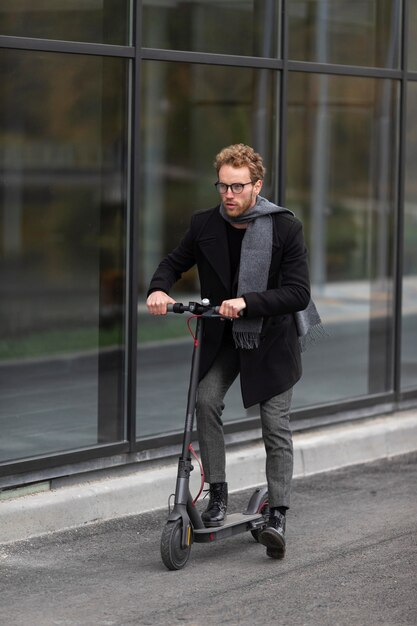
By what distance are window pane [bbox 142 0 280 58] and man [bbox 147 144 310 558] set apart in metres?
1.84

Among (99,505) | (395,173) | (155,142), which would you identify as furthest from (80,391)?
(395,173)

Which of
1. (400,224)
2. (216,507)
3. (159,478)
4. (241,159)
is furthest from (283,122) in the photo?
(216,507)

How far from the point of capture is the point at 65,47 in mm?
7430

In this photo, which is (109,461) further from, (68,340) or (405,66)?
(405,66)

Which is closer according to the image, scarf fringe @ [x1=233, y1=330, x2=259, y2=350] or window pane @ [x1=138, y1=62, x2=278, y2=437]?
scarf fringe @ [x1=233, y1=330, x2=259, y2=350]

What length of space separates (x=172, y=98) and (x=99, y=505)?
2614 millimetres

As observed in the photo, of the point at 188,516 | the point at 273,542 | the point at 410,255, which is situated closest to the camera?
the point at 188,516

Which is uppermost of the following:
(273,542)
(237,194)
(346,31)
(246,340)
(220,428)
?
(346,31)

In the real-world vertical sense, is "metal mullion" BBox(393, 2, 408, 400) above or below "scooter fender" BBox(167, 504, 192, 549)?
above

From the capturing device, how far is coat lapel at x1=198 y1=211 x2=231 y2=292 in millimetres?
6539

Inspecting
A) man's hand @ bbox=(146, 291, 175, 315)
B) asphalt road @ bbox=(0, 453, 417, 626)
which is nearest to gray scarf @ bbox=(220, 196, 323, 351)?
man's hand @ bbox=(146, 291, 175, 315)

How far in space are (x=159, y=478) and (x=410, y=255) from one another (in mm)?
3349

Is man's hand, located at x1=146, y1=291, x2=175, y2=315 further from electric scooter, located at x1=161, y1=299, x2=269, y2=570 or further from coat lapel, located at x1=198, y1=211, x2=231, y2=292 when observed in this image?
coat lapel, located at x1=198, y1=211, x2=231, y2=292

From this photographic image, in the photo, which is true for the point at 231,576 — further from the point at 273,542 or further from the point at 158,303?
the point at 158,303
